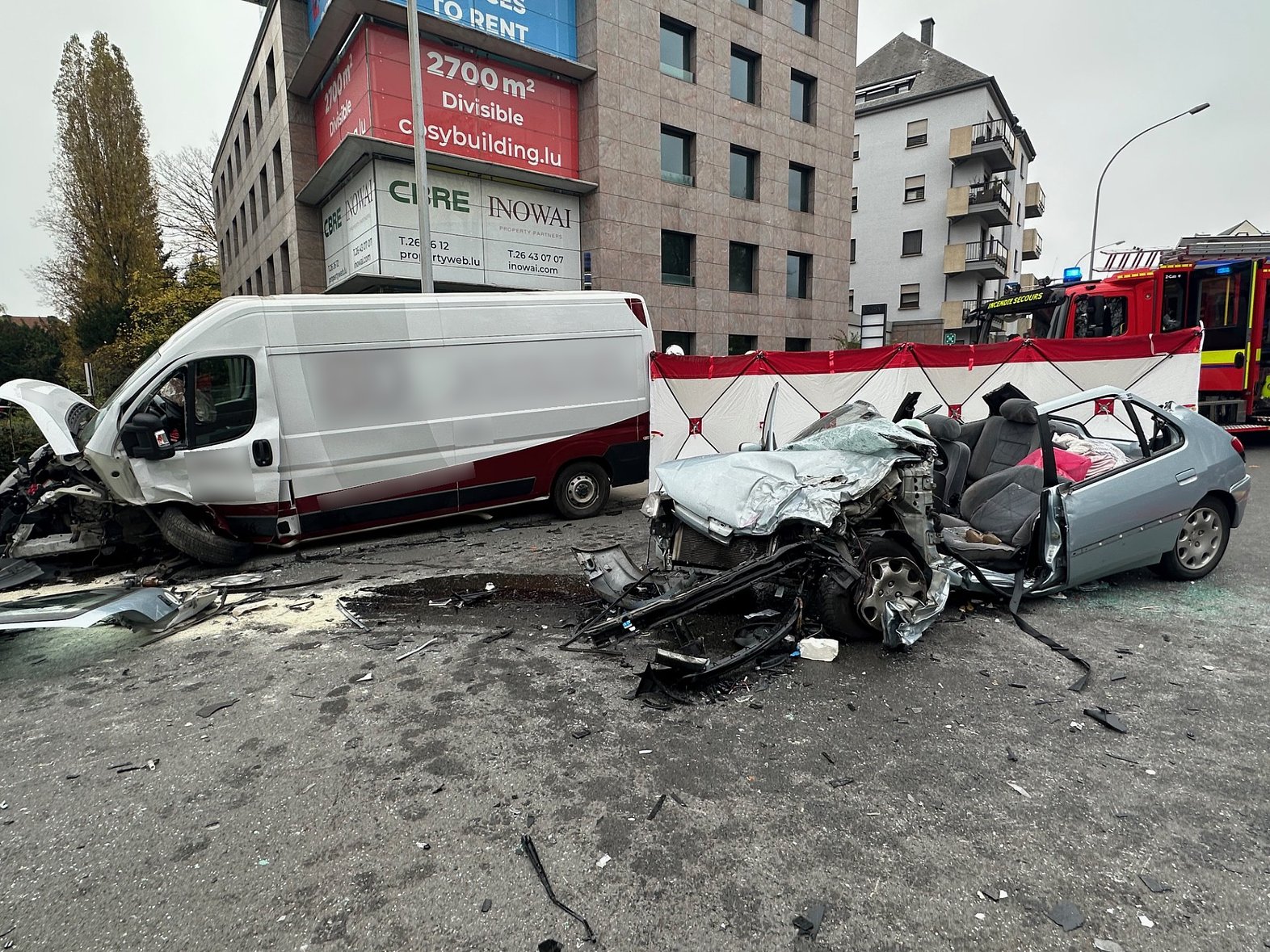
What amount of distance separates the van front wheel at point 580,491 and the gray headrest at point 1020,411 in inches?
186

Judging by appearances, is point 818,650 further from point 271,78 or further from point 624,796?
point 271,78

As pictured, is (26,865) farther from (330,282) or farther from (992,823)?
(330,282)

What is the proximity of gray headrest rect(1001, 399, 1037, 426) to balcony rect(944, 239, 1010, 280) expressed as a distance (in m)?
32.9

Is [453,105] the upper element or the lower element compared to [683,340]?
upper

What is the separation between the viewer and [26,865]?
245cm

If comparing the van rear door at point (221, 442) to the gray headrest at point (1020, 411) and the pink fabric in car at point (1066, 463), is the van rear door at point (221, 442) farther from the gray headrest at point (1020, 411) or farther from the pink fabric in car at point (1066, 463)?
the pink fabric in car at point (1066, 463)

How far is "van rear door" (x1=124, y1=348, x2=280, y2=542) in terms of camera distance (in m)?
6.23

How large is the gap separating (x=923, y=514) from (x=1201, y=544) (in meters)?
2.91

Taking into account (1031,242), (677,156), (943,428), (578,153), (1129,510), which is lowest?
(1129,510)

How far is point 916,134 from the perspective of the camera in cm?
3588

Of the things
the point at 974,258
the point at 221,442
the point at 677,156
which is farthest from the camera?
the point at 974,258

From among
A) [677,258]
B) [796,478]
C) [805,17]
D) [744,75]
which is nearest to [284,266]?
[677,258]

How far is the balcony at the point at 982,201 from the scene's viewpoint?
33.1 metres

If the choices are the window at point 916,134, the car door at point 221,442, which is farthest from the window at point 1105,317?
the window at point 916,134
